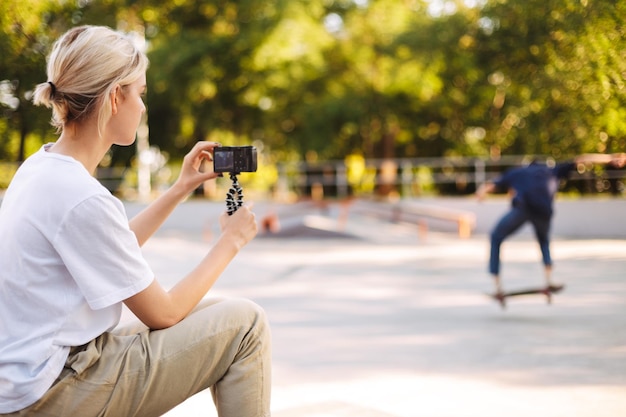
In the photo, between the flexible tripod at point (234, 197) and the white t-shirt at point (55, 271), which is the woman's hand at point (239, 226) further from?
the white t-shirt at point (55, 271)

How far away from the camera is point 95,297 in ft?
6.82

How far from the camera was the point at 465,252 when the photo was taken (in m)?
14.4

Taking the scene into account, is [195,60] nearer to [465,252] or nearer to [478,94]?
[478,94]

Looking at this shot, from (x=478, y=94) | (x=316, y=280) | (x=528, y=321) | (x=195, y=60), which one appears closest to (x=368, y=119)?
(x=478, y=94)

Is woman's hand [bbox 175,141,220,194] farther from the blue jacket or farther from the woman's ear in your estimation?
the blue jacket

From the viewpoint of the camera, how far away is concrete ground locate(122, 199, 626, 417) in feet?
13.7

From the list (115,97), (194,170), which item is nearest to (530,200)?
(194,170)

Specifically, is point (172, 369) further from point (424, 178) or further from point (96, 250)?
point (424, 178)

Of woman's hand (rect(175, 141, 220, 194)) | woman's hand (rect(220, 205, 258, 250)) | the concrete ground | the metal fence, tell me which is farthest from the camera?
the metal fence

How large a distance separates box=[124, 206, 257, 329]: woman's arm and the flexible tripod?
0.06 meters

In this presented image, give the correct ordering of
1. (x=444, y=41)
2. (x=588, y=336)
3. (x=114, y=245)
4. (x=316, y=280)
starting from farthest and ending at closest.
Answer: (x=444, y=41) < (x=316, y=280) < (x=588, y=336) < (x=114, y=245)

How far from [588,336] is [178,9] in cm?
2604

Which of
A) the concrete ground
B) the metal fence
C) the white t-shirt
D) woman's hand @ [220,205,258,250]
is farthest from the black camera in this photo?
the metal fence

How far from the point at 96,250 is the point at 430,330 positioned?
478cm
